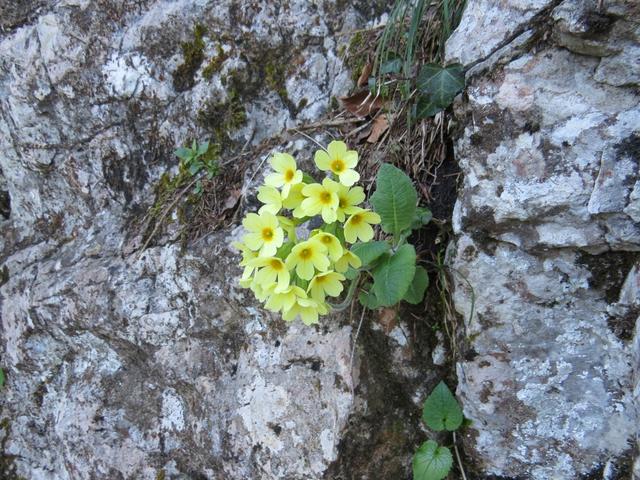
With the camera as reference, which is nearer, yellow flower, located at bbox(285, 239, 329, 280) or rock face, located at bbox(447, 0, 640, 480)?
rock face, located at bbox(447, 0, 640, 480)

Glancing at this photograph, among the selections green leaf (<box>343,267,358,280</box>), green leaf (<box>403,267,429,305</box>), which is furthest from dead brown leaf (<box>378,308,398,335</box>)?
green leaf (<box>343,267,358,280</box>)

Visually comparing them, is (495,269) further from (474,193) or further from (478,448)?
(478,448)

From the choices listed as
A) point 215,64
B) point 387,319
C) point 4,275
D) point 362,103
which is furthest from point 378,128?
point 4,275

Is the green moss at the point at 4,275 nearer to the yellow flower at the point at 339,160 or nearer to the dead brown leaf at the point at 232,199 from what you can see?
the dead brown leaf at the point at 232,199

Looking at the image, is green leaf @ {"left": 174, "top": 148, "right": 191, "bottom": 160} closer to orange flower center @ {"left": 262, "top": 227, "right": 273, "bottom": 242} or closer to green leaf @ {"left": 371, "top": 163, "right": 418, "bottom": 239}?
orange flower center @ {"left": 262, "top": 227, "right": 273, "bottom": 242}

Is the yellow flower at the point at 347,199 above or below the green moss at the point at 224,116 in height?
below

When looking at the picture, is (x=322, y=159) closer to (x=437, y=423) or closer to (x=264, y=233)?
(x=264, y=233)

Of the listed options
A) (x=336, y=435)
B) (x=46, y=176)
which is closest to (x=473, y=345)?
(x=336, y=435)

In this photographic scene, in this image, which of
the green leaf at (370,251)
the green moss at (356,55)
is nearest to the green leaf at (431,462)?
the green leaf at (370,251)
